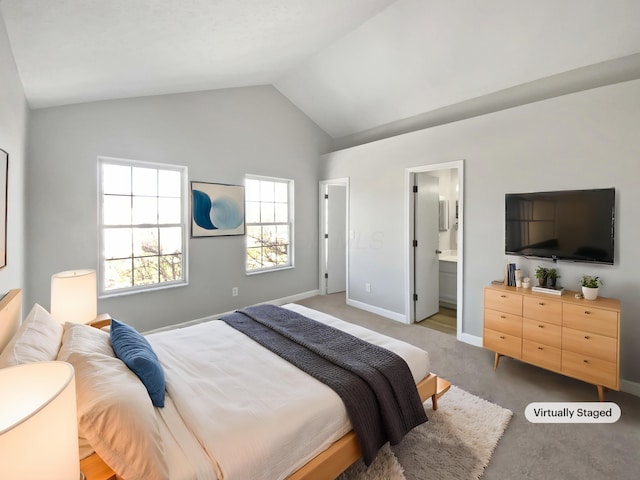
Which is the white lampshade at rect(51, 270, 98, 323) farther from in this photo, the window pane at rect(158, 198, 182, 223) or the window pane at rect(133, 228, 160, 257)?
the window pane at rect(158, 198, 182, 223)

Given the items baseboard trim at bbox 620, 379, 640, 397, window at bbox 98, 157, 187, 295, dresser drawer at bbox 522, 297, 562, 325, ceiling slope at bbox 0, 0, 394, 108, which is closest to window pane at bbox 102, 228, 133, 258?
window at bbox 98, 157, 187, 295

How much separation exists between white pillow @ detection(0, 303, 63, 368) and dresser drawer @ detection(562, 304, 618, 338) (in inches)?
131

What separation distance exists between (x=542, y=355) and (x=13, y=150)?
13.8ft

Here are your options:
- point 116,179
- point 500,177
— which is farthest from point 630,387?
point 116,179

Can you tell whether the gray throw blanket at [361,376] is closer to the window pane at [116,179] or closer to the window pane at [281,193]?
the window pane at [116,179]

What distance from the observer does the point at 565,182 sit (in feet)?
9.02

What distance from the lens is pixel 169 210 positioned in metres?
3.68

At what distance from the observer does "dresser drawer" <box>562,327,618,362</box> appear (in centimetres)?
222

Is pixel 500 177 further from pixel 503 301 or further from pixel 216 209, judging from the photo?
pixel 216 209

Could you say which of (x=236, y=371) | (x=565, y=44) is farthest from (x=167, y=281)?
(x=565, y=44)

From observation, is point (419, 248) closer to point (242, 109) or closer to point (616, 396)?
point (616, 396)

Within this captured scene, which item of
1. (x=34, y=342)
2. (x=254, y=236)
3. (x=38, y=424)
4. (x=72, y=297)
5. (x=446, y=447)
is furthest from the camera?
(x=254, y=236)

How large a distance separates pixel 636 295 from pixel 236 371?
3.10 meters

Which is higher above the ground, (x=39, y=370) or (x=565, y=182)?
(x=565, y=182)
